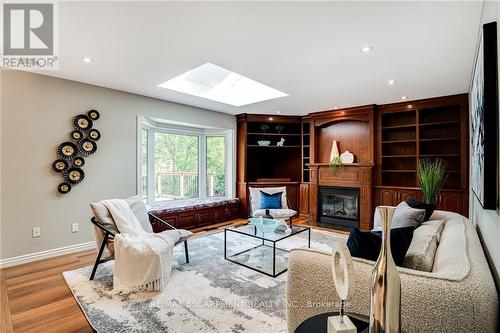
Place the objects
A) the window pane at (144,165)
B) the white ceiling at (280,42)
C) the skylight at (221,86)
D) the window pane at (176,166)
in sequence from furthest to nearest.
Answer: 1. the window pane at (176,166)
2. the window pane at (144,165)
3. the skylight at (221,86)
4. the white ceiling at (280,42)

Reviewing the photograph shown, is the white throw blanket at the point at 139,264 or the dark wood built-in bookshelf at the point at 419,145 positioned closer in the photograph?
the white throw blanket at the point at 139,264

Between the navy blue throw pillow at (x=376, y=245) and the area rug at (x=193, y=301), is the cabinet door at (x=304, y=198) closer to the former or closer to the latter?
the area rug at (x=193, y=301)

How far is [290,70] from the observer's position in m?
2.98

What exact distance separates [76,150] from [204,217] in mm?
2445

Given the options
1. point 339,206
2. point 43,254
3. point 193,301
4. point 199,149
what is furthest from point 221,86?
point 43,254

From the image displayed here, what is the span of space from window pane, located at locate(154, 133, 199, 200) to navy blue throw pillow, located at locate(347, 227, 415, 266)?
4.19m

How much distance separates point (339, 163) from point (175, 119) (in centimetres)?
334

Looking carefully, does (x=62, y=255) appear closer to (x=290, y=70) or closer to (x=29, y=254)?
(x=29, y=254)

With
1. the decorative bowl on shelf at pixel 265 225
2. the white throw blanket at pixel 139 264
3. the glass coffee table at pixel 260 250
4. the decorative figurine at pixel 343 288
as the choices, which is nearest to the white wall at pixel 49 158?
the white throw blanket at pixel 139 264

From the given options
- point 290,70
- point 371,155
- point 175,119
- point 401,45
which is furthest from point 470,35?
point 175,119

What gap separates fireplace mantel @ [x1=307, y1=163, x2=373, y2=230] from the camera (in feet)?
15.4

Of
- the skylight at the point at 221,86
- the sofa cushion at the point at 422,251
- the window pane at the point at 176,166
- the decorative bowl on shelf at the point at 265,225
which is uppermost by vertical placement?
the skylight at the point at 221,86

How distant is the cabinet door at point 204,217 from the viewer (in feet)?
15.8

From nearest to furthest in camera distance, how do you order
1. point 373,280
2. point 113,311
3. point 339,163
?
point 373,280
point 113,311
point 339,163
